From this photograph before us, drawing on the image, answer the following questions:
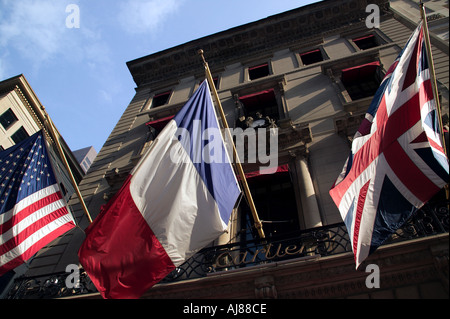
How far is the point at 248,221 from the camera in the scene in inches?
418

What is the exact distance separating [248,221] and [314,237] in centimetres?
341

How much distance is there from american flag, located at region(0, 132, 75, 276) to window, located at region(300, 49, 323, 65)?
14.2 meters

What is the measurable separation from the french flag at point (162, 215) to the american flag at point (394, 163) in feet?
8.81

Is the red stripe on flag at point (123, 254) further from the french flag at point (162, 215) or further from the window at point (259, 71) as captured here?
the window at point (259, 71)

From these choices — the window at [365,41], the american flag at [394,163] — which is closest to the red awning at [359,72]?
the window at [365,41]

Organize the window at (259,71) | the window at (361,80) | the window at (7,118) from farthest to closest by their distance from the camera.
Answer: the window at (7,118), the window at (259,71), the window at (361,80)

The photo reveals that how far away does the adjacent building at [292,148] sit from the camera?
265 inches

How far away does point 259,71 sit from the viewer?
19.0 metres

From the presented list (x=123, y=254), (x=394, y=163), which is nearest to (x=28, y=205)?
(x=123, y=254)

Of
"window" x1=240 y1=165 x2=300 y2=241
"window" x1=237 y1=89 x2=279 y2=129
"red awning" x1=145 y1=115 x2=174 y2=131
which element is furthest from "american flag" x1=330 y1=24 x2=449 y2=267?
"red awning" x1=145 y1=115 x2=174 y2=131
